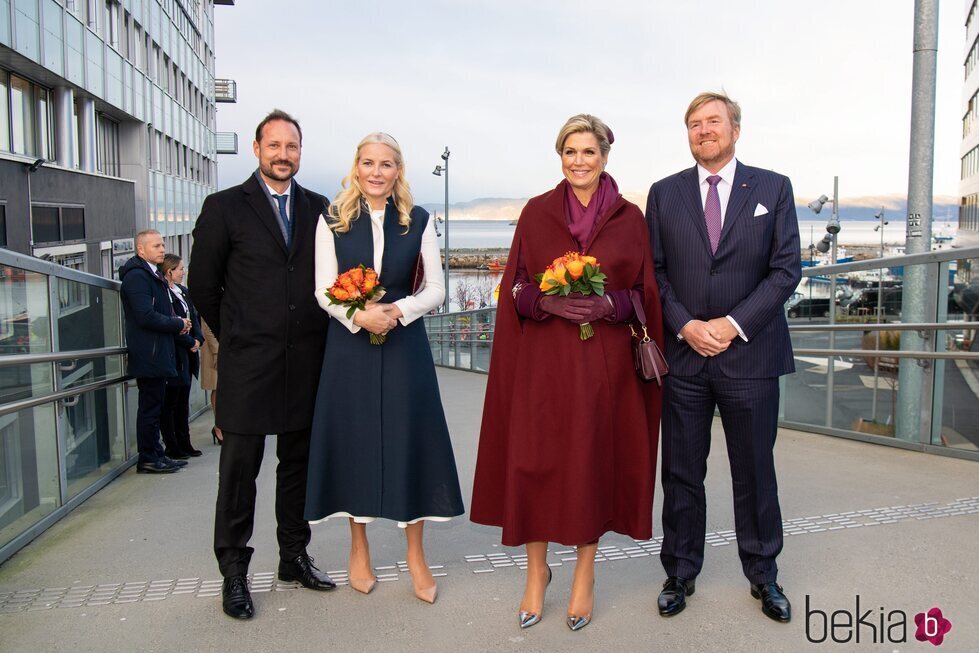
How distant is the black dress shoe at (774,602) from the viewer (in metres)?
3.25

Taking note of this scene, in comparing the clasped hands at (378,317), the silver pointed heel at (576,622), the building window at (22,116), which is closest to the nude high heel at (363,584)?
the silver pointed heel at (576,622)

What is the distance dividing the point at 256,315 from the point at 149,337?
273cm

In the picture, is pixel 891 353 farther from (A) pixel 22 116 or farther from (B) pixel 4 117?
(A) pixel 22 116

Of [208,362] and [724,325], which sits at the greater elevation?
[724,325]

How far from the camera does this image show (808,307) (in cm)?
752

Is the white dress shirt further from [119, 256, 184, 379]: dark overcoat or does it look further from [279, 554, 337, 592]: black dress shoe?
[119, 256, 184, 379]: dark overcoat

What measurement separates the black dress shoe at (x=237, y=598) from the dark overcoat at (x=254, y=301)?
61 centimetres

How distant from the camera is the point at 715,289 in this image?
11.1 feet

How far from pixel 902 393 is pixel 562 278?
14.5 ft

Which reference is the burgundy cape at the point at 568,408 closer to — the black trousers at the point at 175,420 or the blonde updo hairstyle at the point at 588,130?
the blonde updo hairstyle at the point at 588,130

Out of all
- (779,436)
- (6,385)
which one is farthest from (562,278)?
(779,436)

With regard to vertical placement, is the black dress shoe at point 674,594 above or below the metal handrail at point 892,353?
below

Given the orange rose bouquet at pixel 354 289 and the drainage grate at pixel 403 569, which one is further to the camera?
the drainage grate at pixel 403 569

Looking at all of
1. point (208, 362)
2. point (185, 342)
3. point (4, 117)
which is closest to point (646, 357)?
point (185, 342)
